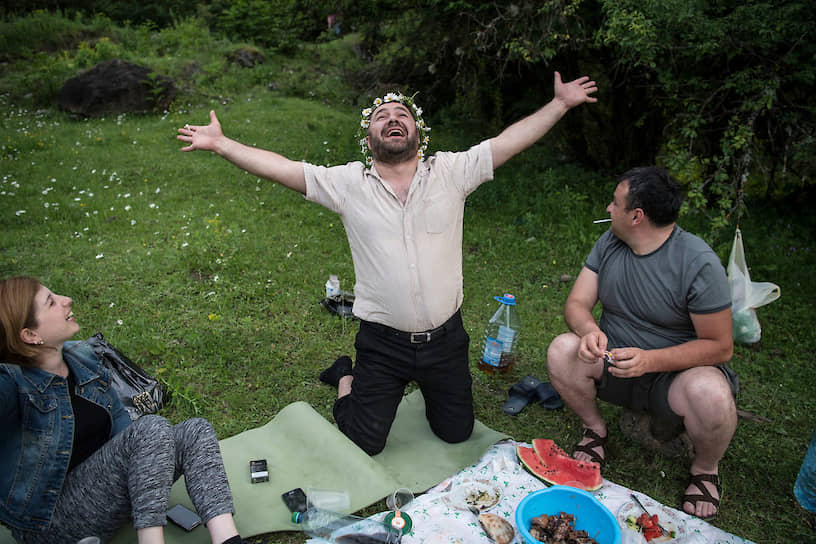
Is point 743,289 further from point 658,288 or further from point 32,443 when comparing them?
point 32,443

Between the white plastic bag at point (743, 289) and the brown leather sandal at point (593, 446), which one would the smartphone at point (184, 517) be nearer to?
the brown leather sandal at point (593, 446)

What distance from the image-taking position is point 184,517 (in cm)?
265

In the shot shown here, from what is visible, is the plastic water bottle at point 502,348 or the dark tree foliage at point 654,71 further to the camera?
the dark tree foliage at point 654,71

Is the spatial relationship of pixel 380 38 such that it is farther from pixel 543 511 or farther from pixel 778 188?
pixel 543 511

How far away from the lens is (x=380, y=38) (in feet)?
27.6

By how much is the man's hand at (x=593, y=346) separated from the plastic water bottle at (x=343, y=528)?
1254 millimetres

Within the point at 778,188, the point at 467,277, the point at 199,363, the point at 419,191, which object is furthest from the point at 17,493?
the point at 778,188

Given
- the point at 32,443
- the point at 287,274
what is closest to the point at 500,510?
the point at 32,443

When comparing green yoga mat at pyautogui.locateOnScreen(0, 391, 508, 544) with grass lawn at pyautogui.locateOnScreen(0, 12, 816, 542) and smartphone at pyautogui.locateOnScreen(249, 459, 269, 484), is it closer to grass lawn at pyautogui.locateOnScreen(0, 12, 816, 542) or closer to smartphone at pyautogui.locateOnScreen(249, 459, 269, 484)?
smartphone at pyautogui.locateOnScreen(249, 459, 269, 484)

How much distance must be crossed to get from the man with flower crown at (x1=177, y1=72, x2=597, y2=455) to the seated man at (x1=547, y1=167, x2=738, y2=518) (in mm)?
635

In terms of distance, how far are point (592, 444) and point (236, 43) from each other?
1398 centimetres

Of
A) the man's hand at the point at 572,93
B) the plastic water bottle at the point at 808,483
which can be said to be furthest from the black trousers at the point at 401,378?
the plastic water bottle at the point at 808,483

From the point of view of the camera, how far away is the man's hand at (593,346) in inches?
111

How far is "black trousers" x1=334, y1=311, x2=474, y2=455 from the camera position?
3.09m
